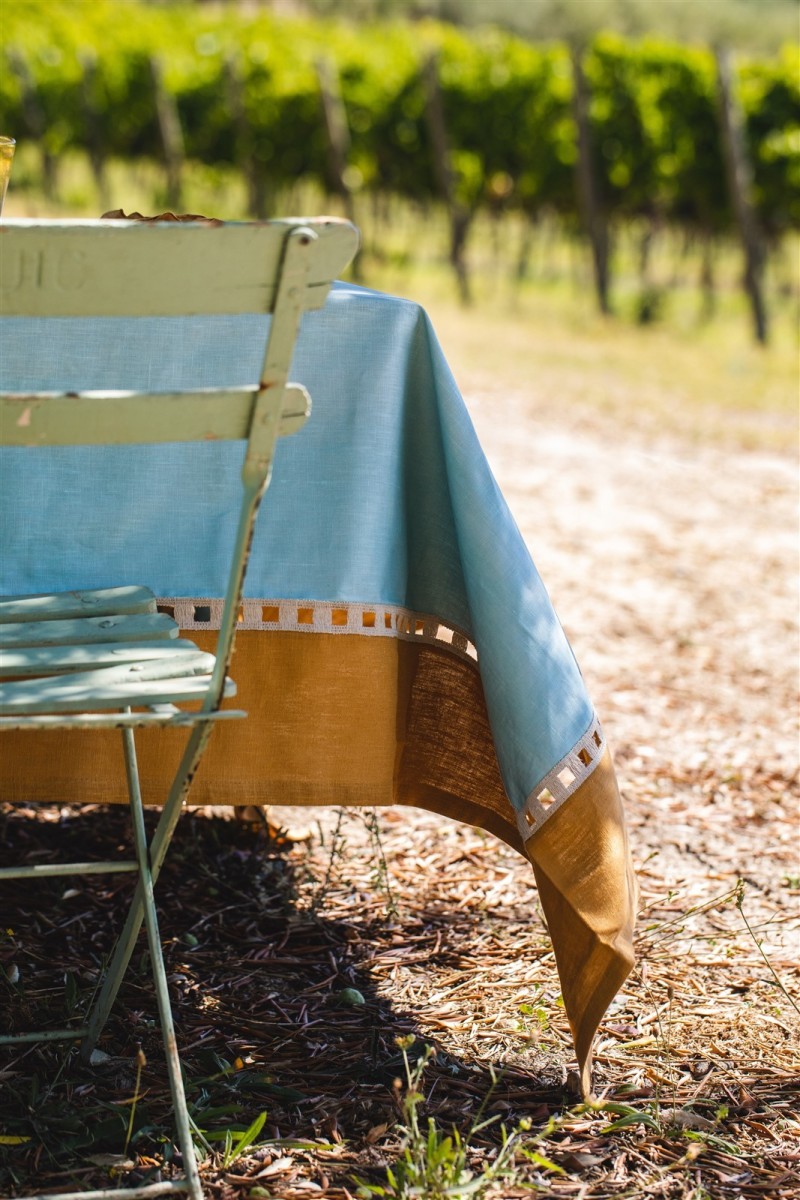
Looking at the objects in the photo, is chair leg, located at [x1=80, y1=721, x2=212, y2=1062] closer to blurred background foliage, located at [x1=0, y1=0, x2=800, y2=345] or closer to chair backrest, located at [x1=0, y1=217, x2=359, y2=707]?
chair backrest, located at [x1=0, y1=217, x2=359, y2=707]

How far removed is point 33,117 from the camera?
1866 centimetres

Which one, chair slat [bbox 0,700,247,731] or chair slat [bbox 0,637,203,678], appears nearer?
chair slat [bbox 0,700,247,731]

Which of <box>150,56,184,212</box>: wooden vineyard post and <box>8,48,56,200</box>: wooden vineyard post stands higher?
<box>8,48,56,200</box>: wooden vineyard post

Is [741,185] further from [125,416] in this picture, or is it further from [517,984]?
[125,416]

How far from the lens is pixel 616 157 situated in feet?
51.5

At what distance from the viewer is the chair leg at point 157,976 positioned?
5.44 ft

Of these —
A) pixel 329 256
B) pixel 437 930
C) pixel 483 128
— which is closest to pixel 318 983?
pixel 437 930

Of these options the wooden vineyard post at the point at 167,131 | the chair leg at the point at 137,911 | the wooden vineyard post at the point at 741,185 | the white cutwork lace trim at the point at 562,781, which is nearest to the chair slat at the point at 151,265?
the chair leg at the point at 137,911

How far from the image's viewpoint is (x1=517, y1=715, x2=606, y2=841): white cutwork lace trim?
1985 millimetres

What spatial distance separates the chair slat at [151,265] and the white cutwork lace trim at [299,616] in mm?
655

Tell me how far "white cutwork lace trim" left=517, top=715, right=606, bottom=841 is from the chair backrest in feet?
2.31

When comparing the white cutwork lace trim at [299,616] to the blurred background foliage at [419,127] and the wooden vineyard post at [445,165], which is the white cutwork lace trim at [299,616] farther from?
the wooden vineyard post at [445,165]

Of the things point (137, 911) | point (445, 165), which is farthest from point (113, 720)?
point (445, 165)

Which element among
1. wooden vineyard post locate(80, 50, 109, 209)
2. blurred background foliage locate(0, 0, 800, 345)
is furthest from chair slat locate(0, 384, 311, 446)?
wooden vineyard post locate(80, 50, 109, 209)
